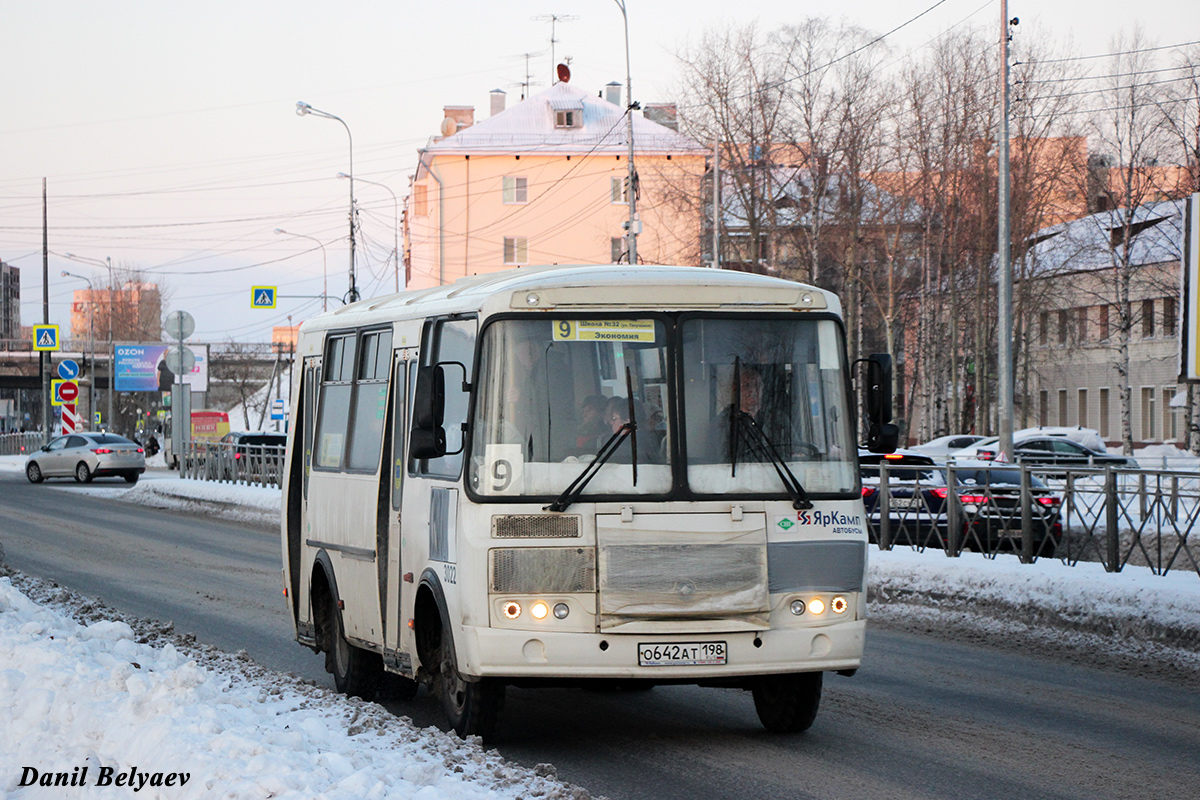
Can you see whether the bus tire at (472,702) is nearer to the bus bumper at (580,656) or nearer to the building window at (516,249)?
the bus bumper at (580,656)

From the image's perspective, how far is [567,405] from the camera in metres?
7.53

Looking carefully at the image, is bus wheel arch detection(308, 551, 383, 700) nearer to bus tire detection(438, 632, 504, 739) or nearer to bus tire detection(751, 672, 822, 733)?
bus tire detection(438, 632, 504, 739)

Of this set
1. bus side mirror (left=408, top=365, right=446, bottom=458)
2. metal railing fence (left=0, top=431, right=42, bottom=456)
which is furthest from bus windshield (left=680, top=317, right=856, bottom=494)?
metal railing fence (left=0, top=431, right=42, bottom=456)

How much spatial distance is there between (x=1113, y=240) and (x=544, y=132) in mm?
29115

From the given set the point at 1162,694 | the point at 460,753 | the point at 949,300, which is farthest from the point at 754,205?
the point at 460,753

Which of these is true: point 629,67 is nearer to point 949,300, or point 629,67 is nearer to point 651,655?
point 949,300

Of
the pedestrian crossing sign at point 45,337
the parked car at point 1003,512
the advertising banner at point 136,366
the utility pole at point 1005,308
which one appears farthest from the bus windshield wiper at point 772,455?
the advertising banner at point 136,366

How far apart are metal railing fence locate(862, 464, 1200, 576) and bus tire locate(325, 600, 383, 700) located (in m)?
8.11

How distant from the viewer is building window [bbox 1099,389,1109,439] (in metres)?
68.6

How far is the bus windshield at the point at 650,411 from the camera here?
748 centimetres

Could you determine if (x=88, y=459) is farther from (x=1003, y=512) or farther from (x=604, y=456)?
(x=604, y=456)

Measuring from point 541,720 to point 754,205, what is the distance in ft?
138

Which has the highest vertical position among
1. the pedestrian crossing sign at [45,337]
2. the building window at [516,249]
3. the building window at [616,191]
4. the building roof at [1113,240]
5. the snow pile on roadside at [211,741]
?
the building window at [616,191]

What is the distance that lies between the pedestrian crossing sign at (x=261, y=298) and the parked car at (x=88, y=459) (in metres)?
7.63
